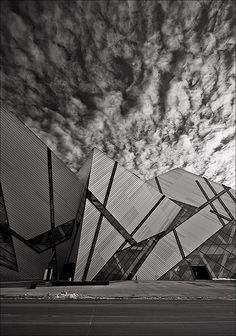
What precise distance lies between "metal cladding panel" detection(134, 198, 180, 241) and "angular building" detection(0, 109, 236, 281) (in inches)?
4.9

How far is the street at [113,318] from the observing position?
20.1ft

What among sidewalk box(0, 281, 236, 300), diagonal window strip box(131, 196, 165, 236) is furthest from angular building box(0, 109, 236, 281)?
sidewalk box(0, 281, 236, 300)

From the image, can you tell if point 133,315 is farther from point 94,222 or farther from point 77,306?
point 94,222

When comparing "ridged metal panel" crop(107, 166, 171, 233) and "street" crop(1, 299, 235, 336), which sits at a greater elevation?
"street" crop(1, 299, 235, 336)

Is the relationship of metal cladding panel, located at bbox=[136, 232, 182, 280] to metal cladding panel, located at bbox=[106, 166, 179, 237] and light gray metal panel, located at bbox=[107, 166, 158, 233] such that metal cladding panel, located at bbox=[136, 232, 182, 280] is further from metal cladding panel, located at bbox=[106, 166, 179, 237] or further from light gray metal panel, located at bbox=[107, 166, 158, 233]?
light gray metal panel, located at bbox=[107, 166, 158, 233]

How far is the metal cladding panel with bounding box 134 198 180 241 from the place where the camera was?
92.1ft

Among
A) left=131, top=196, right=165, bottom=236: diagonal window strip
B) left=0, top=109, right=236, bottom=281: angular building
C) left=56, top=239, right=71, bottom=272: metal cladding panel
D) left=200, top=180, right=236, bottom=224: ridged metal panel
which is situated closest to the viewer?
left=0, top=109, right=236, bottom=281: angular building

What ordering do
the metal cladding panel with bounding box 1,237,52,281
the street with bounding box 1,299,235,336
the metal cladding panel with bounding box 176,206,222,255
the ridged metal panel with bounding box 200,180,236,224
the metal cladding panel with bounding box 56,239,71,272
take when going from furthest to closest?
1. the ridged metal panel with bounding box 200,180,236,224
2. the metal cladding panel with bounding box 176,206,222,255
3. the metal cladding panel with bounding box 56,239,71,272
4. the metal cladding panel with bounding box 1,237,52,281
5. the street with bounding box 1,299,235,336

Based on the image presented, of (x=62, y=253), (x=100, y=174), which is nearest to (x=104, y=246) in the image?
(x=62, y=253)

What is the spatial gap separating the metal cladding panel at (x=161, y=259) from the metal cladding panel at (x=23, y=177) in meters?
12.9

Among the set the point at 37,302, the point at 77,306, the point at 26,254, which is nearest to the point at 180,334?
the point at 77,306

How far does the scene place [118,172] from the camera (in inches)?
1158

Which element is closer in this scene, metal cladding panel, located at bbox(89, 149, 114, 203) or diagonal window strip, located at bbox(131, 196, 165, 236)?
metal cladding panel, located at bbox(89, 149, 114, 203)

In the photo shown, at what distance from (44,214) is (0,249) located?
18.1ft
